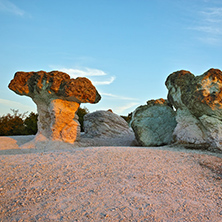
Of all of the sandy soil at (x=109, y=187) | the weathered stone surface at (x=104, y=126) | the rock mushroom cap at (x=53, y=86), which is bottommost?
the sandy soil at (x=109, y=187)

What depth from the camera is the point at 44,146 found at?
397 inches

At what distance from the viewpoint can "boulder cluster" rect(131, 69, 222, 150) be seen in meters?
7.93

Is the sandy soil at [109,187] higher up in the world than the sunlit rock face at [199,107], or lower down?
lower down

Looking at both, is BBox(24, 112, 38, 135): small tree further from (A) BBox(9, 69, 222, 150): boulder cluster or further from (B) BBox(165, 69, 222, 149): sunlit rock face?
(B) BBox(165, 69, 222, 149): sunlit rock face

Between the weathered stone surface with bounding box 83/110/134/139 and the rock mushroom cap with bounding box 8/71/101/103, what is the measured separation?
12.3 feet

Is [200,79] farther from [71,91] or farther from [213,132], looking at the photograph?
[71,91]

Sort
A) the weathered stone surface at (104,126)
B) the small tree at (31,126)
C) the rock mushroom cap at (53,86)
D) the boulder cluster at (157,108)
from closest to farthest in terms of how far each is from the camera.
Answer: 1. the boulder cluster at (157,108)
2. the rock mushroom cap at (53,86)
3. the weathered stone surface at (104,126)
4. the small tree at (31,126)

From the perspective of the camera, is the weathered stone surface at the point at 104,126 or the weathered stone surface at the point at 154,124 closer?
the weathered stone surface at the point at 154,124

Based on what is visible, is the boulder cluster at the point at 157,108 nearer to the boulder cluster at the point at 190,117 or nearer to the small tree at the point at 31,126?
the boulder cluster at the point at 190,117

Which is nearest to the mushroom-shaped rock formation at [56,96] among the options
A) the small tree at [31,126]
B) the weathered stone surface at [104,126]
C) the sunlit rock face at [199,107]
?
the weathered stone surface at [104,126]

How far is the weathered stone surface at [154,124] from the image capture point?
10211mm

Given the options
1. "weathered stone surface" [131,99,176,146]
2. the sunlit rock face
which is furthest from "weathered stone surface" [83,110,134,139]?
the sunlit rock face

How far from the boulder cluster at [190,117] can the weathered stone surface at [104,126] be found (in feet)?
12.3

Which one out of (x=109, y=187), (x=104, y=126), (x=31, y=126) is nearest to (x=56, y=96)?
(x=104, y=126)
